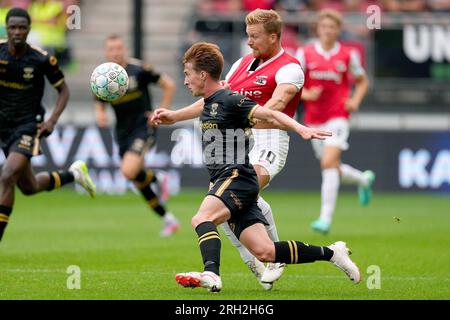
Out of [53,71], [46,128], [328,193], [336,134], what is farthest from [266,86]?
[336,134]

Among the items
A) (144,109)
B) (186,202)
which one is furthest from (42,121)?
(186,202)

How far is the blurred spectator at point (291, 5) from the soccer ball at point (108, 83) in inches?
497

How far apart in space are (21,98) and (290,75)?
341cm

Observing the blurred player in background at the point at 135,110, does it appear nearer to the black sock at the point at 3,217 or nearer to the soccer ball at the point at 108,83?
the black sock at the point at 3,217

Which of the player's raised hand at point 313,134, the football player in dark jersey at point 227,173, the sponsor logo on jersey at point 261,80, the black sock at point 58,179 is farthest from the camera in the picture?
the black sock at point 58,179

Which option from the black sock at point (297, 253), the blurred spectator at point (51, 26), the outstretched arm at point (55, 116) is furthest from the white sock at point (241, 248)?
the blurred spectator at point (51, 26)

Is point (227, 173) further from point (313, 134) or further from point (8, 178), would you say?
point (8, 178)

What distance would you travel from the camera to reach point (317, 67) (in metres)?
15.0

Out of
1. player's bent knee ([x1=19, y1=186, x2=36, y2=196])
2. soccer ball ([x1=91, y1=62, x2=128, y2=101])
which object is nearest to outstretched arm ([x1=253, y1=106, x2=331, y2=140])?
soccer ball ([x1=91, y1=62, x2=128, y2=101])

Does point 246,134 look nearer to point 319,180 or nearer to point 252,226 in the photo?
point 252,226

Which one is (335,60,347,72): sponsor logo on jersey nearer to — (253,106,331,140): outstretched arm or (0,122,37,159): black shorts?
(0,122,37,159): black shorts

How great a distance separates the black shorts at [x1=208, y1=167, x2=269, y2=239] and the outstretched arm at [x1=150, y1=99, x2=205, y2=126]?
705 mm

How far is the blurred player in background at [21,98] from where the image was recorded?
11.5 meters

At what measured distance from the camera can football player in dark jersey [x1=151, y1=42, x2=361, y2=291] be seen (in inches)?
337
